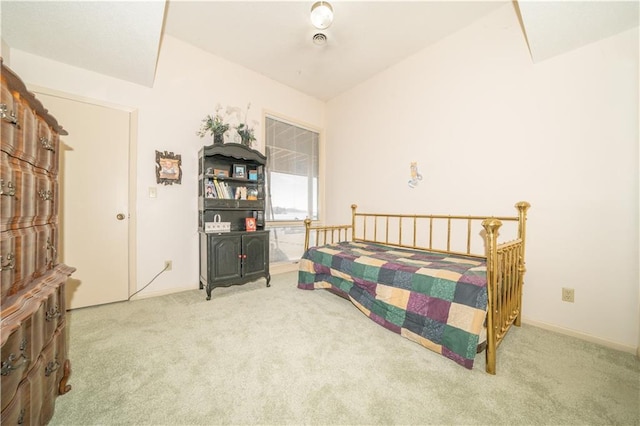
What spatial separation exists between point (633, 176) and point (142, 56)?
401cm

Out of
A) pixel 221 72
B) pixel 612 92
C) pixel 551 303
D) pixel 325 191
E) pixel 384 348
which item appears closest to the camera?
pixel 384 348

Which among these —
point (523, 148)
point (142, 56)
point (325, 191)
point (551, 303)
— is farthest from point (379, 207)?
point (142, 56)

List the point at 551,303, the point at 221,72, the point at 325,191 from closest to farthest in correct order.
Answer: the point at 551,303 < the point at 221,72 < the point at 325,191

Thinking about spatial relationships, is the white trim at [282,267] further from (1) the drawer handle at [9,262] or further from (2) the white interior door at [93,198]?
(1) the drawer handle at [9,262]

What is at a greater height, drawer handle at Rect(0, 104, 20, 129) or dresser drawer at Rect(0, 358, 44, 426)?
drawer handle at Rect(0, 104, 20, 129)

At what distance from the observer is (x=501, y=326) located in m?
1.57

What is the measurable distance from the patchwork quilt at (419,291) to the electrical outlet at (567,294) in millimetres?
578

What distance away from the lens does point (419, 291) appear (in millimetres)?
1693

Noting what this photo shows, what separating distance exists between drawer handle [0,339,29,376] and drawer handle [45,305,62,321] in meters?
0.24

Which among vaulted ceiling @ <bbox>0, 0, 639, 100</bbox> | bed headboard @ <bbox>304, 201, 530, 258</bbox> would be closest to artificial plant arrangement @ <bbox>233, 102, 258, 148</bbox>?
vaulted ceiling @ <bbox>0, 0, 639, 100</bbox>

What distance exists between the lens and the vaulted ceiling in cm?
169

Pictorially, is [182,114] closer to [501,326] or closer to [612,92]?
[501,326]

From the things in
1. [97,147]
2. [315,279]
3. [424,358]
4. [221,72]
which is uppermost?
[221,72]

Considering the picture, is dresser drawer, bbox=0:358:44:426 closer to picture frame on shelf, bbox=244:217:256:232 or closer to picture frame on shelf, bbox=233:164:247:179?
picture frame on shelf, bbox=244:217:256:232
